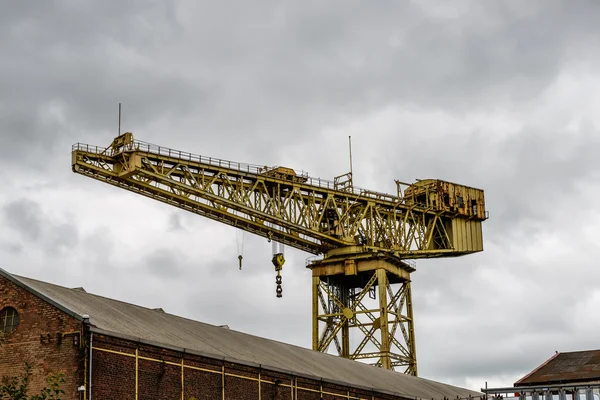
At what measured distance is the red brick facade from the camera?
39500 millimetres

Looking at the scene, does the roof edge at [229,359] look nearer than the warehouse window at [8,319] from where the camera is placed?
Yes

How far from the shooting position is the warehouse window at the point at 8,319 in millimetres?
41719

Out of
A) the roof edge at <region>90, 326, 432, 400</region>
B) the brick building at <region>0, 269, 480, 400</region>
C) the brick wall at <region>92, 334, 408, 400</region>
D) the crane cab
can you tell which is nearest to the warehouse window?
the brick building at <region>0, 269, 480, 400</region>

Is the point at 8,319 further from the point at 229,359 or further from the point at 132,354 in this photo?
the point at 229,359

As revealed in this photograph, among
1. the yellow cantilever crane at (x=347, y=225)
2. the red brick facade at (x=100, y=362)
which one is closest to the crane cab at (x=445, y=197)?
the yellow cantilever crane at (x=347, y=225)

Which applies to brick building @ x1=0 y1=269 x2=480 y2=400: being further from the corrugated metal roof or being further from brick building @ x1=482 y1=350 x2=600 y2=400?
the corrugated metal roof

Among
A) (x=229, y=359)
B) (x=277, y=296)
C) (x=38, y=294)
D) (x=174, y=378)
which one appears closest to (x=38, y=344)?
(x=38, y=294)

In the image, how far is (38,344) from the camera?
40.7 m

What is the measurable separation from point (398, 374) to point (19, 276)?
31047mm

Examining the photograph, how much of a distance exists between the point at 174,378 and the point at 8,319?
22.5 feet

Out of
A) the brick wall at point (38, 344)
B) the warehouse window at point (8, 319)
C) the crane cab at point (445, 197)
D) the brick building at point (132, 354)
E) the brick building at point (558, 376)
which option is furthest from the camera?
the crane cab at point (445, 197)

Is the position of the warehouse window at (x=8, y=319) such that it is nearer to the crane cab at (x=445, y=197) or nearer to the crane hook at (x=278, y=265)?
the crane hook at (x=278, y=265)

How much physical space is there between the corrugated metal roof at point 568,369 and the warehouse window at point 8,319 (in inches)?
1448

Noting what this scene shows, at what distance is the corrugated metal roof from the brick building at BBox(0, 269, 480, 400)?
19624 mm
